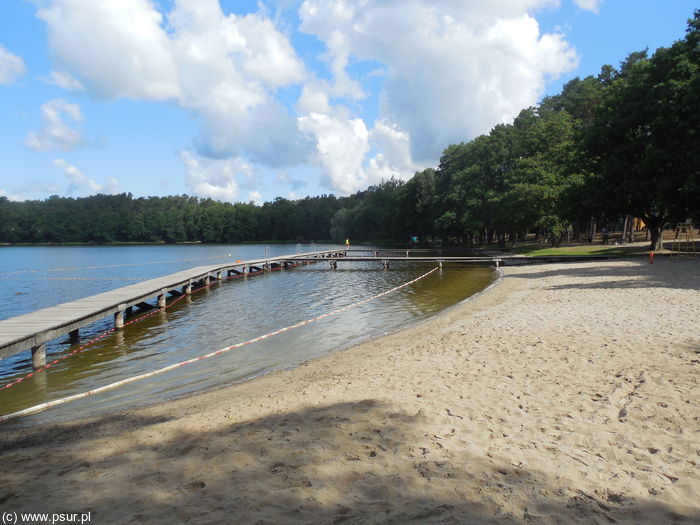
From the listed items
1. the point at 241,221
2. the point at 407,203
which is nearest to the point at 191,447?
→ the point at 407,203

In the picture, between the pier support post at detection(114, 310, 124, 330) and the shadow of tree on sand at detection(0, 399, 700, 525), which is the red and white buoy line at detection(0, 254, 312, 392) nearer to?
the pier support post at detection(114, 310, 124, 330)

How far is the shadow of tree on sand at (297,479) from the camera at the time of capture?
11.1 feet

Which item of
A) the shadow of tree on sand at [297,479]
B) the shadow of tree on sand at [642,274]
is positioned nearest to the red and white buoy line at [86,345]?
the shadow of tree on sand at [297,479]

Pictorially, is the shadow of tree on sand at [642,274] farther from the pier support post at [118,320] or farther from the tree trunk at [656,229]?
the pier support post at [118,320]

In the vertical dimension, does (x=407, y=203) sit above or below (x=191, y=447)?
above

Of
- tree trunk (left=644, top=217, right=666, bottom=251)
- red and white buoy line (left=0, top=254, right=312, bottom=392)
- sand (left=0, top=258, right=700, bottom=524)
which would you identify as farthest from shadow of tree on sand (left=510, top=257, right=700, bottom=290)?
red and white buoy line (left=0, top=254, right=312, bottom=392)

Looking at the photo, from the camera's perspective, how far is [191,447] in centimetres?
495

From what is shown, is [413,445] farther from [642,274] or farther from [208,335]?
[642,274]

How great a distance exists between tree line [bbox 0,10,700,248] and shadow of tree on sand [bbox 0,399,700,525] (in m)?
26.0

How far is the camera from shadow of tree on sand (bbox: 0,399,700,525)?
3.37 meters

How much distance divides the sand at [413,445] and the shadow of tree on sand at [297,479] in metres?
0.02

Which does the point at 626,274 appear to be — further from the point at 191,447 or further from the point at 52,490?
the point at 52,490

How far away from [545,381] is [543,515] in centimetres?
345

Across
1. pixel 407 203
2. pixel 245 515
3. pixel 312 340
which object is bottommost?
pixel 312 340
